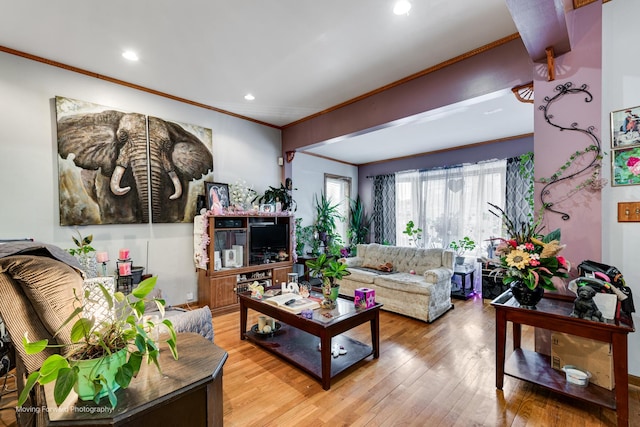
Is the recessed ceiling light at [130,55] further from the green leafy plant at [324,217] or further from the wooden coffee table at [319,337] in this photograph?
the green leafy plant at [324,217]

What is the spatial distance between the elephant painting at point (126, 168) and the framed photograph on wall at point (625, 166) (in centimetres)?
422

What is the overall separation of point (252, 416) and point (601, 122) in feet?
10.6

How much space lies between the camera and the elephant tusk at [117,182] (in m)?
3.22

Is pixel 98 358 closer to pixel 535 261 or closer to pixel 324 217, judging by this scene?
pixel 535 261

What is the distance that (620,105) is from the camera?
6.68 ft

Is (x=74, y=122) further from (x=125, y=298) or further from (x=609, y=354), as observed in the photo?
(x=609, y=354)

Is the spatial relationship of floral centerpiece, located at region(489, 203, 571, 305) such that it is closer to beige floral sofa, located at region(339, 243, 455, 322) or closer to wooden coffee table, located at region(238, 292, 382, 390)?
wooden coffee table, located at region(238, 292, 382, 390)

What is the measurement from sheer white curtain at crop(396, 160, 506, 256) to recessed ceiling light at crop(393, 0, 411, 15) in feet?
12.4

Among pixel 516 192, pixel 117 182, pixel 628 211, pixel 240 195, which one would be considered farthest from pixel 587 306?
pixel 117 182

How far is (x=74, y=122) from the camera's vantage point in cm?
297

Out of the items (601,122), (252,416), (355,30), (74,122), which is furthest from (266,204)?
(601,122)

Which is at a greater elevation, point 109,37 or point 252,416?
point 109,37

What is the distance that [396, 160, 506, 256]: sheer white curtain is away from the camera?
16.5 ft

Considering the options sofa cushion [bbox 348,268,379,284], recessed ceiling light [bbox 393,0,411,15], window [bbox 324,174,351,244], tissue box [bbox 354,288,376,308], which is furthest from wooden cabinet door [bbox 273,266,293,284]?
recessed ceiling light [bbox 393,0,411,15]
